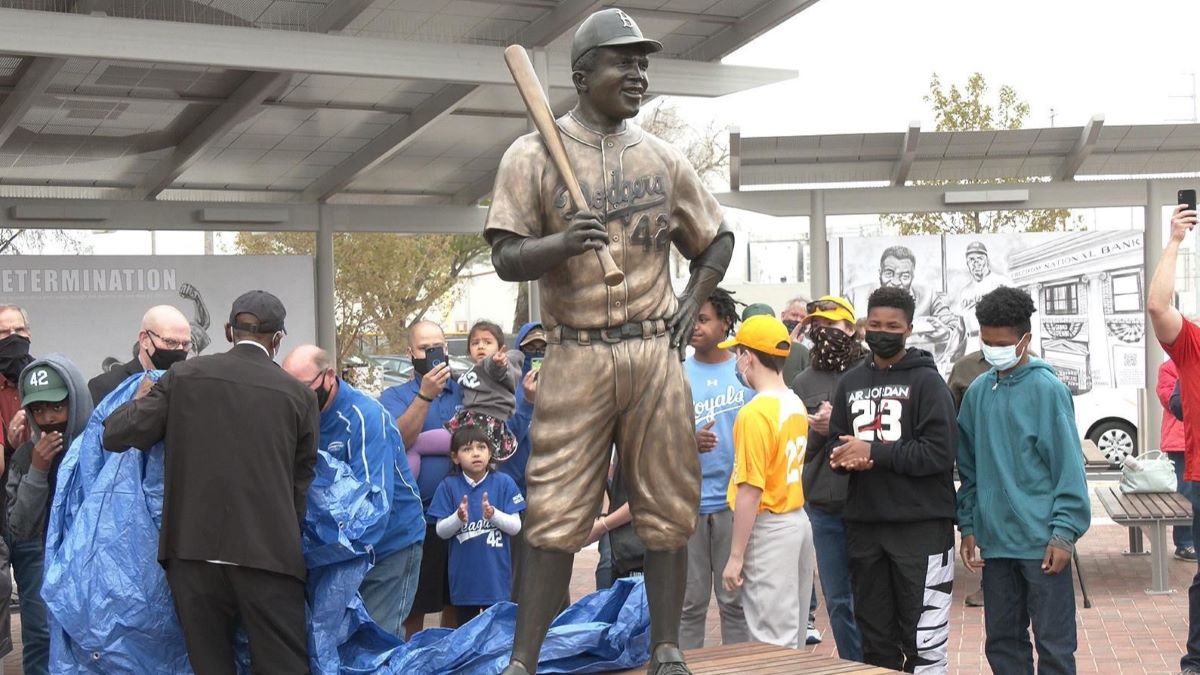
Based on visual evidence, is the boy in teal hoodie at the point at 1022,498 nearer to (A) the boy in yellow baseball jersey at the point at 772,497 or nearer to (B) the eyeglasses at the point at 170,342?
(A) the boy in yellow baseball jersey at the point at 772,497

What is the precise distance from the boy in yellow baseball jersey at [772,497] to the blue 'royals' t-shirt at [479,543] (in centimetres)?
145

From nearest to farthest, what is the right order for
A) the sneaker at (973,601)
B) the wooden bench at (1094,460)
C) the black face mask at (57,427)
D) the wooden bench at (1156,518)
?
the black face mask at (57,427) → the sneaker at (973,601) → the wooden bench at (1156,518) → the wooden bench at (1094,460)

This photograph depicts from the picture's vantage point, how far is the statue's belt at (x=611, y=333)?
14.5ft

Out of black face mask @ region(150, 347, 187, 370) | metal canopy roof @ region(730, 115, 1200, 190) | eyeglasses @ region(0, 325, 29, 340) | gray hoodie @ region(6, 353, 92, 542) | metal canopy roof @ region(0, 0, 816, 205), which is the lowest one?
gray hoodie @ region(6, 353, 92, 542)

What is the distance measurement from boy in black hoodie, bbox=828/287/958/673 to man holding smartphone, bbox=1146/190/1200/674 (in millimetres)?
990

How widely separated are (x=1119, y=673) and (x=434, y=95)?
10.5m

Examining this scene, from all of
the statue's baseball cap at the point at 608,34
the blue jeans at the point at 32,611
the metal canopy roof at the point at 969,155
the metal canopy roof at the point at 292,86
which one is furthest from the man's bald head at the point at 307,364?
the metal canopy roof at the point at 969,155

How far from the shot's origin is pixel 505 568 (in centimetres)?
717

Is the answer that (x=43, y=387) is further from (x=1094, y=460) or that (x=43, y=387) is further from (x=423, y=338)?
(x=1094, y=460)

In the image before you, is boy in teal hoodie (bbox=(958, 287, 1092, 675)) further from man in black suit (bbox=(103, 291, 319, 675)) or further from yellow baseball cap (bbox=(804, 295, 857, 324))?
man in black suit (bbox=(103, 291, 319, 675))

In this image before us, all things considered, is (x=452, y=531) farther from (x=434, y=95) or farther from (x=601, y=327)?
(x=434, y=95)

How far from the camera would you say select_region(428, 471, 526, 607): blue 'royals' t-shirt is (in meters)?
7.04

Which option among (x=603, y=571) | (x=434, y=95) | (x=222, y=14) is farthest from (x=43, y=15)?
(x=603, y=571)

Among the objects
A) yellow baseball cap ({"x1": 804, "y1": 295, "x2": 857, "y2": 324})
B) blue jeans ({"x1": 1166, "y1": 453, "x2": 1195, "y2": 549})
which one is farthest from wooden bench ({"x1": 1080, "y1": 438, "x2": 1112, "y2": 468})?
yellow baseball cap ({"x1": 804, "y1": 295, "x2": 857, "y2": 324})
